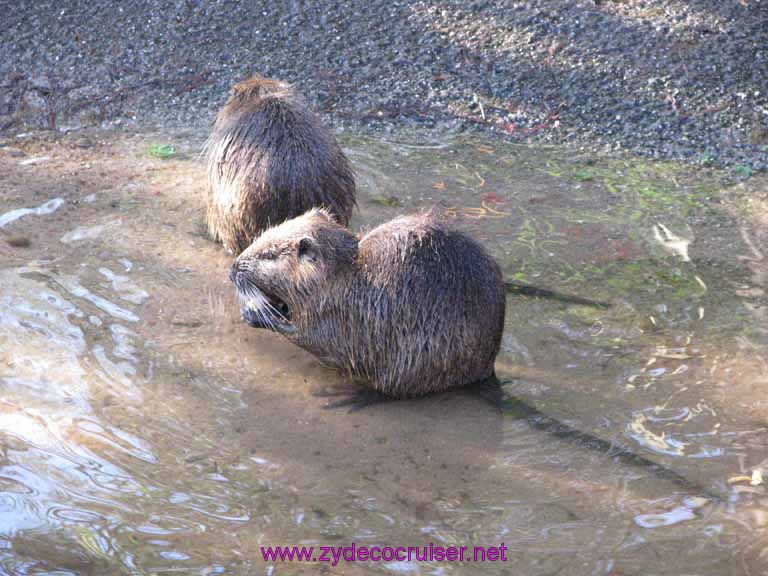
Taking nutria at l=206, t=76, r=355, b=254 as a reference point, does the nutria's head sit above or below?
below

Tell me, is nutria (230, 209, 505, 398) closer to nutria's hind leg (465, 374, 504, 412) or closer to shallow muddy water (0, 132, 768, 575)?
nutria's hind leg (465, 374, 504, 412)

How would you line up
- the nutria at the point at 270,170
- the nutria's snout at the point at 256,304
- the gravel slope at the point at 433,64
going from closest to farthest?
the nutria's snout at the point at 256,304, the nutria at the point at 270,170, the gravel slope at the point at 433,64

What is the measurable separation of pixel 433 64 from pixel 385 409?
3639mm

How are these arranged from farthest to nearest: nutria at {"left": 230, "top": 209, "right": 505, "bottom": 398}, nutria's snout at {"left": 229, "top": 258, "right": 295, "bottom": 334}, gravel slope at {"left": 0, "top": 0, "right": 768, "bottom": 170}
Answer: gravel slope at {"left": 0, "top": 0, "right": 768, "bottom": 170}
nutria's snout at {"left": 229, "top": 258, "right": 295, "bottom": 334}
nutria at {"left": 230, "top": 209, "right": 505, "bottom": 398}

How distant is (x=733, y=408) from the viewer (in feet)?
11.7

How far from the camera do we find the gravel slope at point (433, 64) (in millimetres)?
6078

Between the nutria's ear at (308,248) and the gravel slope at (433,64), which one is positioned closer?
the nutria's ear at (308,248)

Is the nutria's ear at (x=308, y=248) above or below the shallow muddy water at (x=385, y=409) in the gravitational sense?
above

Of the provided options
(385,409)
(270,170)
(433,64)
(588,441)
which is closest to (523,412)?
(588,441)

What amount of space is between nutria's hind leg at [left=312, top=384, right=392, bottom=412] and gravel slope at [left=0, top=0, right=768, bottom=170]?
273cm

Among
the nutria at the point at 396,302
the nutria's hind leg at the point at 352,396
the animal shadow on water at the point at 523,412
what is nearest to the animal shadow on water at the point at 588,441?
the animal shadow on water at the point at 523,412

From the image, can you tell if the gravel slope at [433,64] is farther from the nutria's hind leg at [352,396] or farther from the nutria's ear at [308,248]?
the nutria's hind leg at [352,396]

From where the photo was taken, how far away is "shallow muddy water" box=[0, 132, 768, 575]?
290cm

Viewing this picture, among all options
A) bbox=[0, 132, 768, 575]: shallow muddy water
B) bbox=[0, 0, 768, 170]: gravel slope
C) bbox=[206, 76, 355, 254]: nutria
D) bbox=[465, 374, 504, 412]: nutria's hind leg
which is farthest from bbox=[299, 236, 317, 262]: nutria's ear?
bbox=[0, 0, 768, 170]: gravel slope
